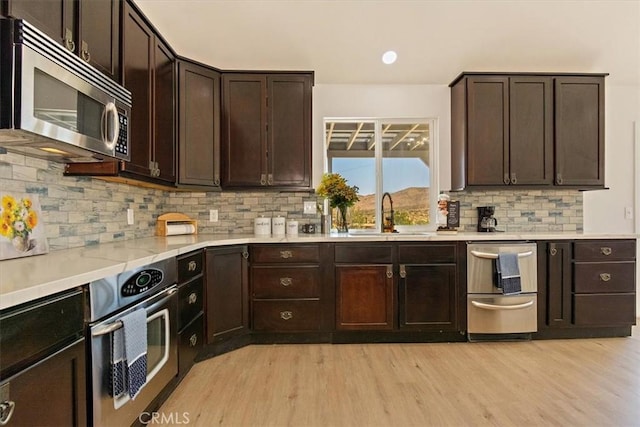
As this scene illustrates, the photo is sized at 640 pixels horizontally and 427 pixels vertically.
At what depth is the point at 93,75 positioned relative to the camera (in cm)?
157

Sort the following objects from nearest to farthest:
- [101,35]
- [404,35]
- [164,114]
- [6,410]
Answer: [6,410] < [101,35] < [164,114] < [404,35]

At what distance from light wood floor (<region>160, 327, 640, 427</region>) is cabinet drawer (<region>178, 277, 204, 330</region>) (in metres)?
0.42

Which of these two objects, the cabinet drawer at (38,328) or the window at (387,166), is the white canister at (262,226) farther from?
the cabinet drawer at (38,328)

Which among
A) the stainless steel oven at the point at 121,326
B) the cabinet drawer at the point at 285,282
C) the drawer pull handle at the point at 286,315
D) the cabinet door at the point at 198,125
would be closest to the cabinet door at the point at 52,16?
the stainless steel oven at the point at 121,326

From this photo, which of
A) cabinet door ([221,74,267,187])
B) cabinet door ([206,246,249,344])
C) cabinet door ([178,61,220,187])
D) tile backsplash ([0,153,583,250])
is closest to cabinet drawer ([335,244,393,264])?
tile backsplash ([0,153,583,250])

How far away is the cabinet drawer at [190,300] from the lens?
7.02 ft

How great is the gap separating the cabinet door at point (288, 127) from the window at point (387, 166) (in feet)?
1.67

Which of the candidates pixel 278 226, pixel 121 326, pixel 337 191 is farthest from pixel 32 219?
pixel 337 191

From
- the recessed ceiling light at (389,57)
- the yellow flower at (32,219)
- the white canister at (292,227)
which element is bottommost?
the white canister at (292,227)

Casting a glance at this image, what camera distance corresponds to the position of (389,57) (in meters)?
3.20

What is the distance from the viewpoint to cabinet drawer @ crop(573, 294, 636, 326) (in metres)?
2.90

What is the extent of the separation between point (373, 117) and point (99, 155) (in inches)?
101

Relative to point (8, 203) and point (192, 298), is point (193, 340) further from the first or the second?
point (8, 203)

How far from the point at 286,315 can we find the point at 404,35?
2.67 m
